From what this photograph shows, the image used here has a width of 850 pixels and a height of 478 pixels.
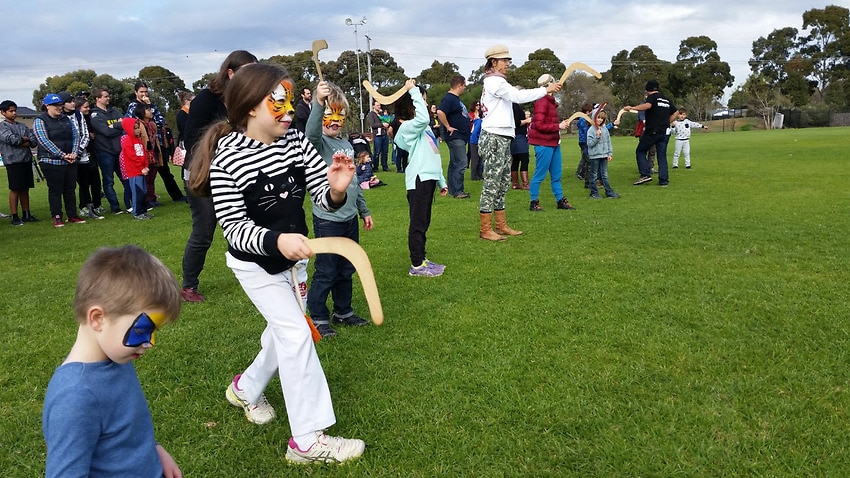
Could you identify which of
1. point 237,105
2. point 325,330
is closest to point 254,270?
point 237,105

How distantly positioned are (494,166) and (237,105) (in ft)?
16.3

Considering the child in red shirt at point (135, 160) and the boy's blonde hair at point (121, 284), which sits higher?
the child in red shirt at point (135, 160)

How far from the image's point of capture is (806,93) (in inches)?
2606

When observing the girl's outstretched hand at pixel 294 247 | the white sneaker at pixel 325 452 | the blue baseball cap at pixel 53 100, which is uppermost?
the blue baseball cap at pixel 53 100

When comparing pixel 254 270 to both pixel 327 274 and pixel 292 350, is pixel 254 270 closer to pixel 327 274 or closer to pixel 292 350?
pixel 292 350

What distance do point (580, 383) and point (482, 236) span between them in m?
4.24

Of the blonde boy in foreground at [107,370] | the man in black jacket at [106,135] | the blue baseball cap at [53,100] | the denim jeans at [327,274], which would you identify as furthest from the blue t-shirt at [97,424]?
the man in black jacket at [106,135]

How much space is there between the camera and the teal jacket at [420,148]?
5.86 metres

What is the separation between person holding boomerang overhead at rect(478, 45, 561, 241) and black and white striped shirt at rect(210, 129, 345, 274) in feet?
15.0

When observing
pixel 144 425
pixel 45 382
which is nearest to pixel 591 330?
pixel 144 425

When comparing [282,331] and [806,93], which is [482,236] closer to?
[282,331]

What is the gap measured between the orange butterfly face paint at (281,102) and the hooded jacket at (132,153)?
28.3ft

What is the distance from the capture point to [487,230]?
7551 millimetres

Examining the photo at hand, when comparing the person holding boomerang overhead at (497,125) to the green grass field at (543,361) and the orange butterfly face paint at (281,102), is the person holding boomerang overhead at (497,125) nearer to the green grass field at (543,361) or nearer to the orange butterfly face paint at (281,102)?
the green grass field at (543,361)
